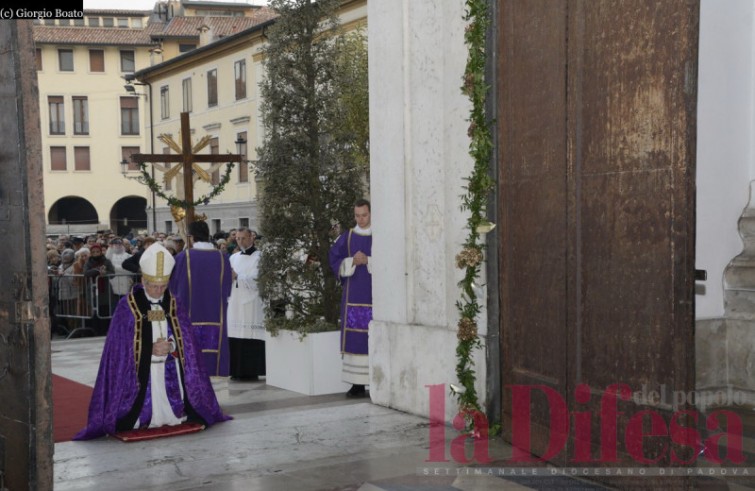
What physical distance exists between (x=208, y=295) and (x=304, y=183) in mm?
1581

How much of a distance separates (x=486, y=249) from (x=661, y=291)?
199 cm

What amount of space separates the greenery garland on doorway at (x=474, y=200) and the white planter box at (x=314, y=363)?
8.25 ft

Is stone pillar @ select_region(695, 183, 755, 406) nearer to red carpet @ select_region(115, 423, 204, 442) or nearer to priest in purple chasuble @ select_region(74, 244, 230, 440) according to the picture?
priest in purple chasuble @ select_region(74, 244, 230, 440)

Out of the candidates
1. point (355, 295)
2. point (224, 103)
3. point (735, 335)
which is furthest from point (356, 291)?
point (224, 103)

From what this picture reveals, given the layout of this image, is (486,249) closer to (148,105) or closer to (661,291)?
(661,291)

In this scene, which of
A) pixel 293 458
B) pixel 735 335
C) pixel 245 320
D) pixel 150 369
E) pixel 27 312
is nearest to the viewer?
pixel 27 312

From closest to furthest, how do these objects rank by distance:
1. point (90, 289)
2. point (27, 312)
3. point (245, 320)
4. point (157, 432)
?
point (27, 312) < point (157, 432) < point (245, 320) < point (90, 289)

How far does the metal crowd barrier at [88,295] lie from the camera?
1583 centimetres

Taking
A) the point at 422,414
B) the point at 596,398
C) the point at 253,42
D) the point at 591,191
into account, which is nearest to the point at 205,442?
the point at 422,414

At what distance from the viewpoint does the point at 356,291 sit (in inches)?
361

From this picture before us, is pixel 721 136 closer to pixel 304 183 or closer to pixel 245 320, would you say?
pixel 304 183

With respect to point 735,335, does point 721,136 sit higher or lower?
higher

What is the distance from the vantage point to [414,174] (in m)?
8.06

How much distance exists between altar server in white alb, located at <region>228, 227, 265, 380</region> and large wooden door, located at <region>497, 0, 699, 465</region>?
4.44 metres
